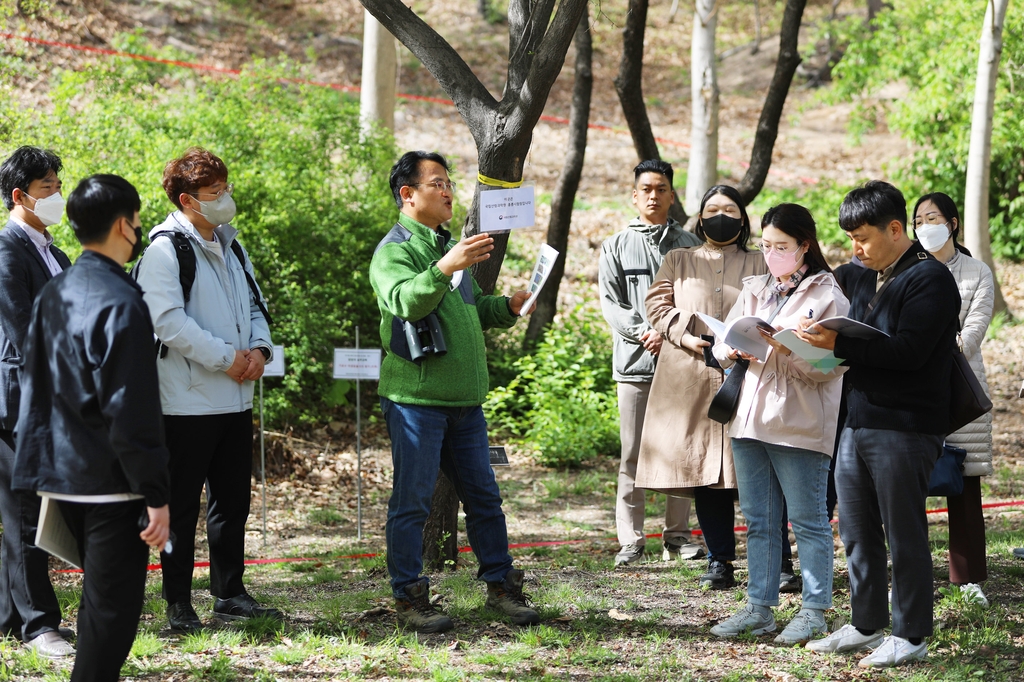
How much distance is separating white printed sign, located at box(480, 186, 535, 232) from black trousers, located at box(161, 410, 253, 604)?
4.65ft

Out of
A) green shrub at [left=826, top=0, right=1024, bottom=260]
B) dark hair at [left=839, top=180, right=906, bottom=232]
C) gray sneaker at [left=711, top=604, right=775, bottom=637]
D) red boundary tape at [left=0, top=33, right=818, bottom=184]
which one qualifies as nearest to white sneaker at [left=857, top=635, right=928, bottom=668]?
gray sneaker at [left=711, top=604, right=775, bottom=637]

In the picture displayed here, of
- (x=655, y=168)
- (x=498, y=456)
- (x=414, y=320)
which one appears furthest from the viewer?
(x=655, y=168)

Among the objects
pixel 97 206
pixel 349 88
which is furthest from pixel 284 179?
pixel 349 88

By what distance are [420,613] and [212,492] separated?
1080 millimetres

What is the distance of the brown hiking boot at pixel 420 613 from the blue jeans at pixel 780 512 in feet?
4.55

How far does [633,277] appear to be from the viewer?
5.93 m

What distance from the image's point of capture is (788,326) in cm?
423

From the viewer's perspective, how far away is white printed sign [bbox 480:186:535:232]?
4.35 m

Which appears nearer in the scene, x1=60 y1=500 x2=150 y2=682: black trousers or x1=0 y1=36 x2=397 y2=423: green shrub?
x1=60 y1=500 x2=150 y2=682: black trousers

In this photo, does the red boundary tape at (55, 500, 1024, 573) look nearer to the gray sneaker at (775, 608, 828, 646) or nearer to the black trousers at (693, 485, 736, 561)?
the black trousers at (693, 485, 736, 561)

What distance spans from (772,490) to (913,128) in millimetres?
11642

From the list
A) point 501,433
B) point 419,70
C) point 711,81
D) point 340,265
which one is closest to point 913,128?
point 711,81

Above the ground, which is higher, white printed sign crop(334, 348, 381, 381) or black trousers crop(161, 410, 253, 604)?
white printed sign crop(334, 348, 381, 381)

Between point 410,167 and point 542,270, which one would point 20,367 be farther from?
point 542,270
